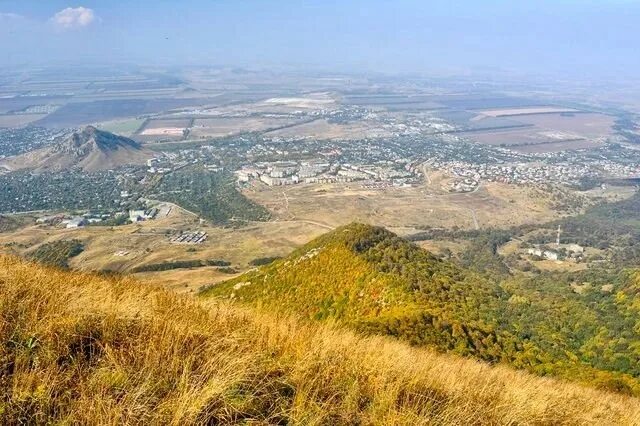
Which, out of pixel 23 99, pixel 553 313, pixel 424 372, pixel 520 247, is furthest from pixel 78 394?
pixel 23 99

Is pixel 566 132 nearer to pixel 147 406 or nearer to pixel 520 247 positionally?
pixel 520 247

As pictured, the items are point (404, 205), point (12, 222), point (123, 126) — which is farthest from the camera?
point (123, 126)

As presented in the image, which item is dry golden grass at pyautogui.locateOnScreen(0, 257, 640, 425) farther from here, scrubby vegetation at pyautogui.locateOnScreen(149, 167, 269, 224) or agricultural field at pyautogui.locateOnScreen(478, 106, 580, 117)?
agricultural field at pyautogui.locateOnScreen(478, 106, 580, 117)

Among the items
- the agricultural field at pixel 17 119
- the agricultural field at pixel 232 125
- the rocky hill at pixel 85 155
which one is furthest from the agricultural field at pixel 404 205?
the agricultural field at pixel 17 119

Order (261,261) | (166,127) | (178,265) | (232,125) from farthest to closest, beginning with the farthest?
(232,125)
(166,127)
(261,261)
(178,265)

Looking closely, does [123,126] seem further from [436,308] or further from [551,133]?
[436,308]

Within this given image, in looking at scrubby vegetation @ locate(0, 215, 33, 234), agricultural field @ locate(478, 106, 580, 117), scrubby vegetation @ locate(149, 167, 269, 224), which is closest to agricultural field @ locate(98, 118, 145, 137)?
scrubby vegetation @ locate(149, 167, 269, 224)

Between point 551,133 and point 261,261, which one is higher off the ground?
point 551,133

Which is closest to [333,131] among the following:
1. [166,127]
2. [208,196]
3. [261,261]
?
[166,127]

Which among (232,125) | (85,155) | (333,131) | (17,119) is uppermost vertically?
(17,119)
